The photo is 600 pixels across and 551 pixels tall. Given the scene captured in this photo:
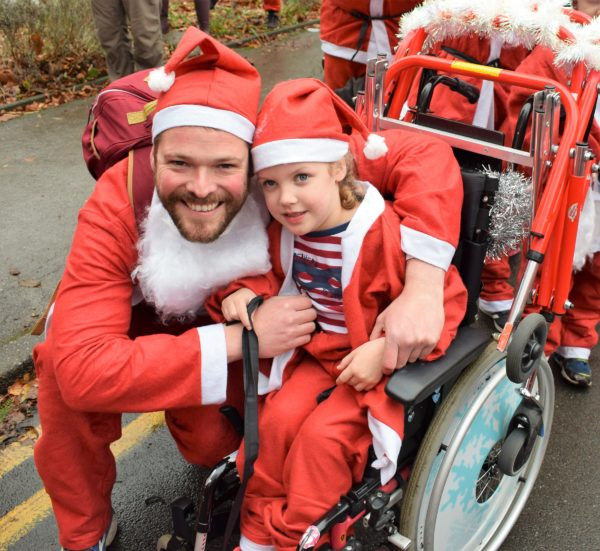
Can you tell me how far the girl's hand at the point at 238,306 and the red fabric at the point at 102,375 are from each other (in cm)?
13

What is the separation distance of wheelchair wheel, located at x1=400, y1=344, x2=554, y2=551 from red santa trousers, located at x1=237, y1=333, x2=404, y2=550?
20cm

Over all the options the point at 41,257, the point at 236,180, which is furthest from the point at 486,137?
the point at 41,257

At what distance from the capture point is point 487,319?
3945 millimetres

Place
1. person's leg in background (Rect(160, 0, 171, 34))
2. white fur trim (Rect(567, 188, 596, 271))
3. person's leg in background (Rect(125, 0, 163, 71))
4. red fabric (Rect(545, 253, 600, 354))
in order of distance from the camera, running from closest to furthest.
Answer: white fur trim (Rect(567, 188, 596, 271)), red fabric (Rect(545, 253, 600, 354)), person's leg in background (Rect(125, 0, 163, 71)), person's leg in background (Rect(160, 0, 171, 34))

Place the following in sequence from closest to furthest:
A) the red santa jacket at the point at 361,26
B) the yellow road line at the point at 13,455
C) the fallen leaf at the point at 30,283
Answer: the yellow road line at the point at 13,455, the fallen leaf at the point at 30,283, the red santa jacket at the point at 361,26

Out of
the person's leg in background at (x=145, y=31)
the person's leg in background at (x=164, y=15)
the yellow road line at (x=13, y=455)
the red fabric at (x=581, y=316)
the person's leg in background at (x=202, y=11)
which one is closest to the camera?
the yellow road line at (x=13, y=455)

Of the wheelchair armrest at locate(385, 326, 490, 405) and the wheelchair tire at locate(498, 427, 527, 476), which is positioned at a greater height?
the wheelchair armrest at locate(385, 326, 490, 405)

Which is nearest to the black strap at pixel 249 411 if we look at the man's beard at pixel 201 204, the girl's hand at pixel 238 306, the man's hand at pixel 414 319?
the girl's hand at pixel 238 306

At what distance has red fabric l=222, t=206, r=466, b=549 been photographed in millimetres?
1907

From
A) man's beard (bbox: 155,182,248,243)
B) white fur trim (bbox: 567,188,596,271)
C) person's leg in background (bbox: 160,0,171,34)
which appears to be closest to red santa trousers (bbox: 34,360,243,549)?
man's beard (bbox: 155,182,248,243)

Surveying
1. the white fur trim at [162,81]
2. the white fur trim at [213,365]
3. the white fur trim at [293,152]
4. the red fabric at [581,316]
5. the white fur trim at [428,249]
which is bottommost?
the red fabric at [581,316]

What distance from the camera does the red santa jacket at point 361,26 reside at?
4203 millimetres

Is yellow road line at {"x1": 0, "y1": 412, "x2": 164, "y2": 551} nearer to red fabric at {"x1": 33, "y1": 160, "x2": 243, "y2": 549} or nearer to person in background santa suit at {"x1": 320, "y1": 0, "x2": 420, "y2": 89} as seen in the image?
red fabric at {"x1": 33, "y1": 160, "x2": 243, "y2": 549}

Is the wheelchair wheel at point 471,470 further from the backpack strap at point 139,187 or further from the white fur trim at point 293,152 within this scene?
the backpack strap at point 139,187
